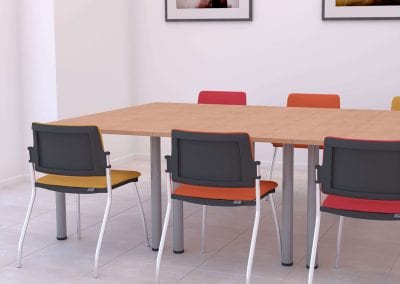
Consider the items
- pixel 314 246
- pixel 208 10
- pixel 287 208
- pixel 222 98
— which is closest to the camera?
pixel 314 246

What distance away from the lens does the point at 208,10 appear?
6773 millimetres

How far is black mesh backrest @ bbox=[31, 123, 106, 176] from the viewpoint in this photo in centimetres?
376

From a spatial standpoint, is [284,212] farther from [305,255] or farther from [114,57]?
[114,57]

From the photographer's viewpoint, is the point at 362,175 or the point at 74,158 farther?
the point at 74,158

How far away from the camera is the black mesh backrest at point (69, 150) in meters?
3.76

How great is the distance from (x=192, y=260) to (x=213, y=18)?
3271mm

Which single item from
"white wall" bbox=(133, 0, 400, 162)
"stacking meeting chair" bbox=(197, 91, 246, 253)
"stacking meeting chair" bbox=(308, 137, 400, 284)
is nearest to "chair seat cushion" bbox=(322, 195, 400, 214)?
"stacking meeting chair" bbox=(308, 137, 400, 284)

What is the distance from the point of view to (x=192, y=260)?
4066 millimetres

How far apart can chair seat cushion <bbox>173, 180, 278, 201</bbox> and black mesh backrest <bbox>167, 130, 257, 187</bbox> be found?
0.11 m

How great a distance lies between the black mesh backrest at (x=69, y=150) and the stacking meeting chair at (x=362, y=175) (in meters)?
1.17

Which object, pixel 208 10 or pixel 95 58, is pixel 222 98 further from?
pixel 95 58

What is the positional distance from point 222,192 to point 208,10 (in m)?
3.36

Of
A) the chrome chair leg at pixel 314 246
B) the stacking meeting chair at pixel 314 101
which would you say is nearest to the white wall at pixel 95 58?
the stacking meeting chair at pixel 314 101

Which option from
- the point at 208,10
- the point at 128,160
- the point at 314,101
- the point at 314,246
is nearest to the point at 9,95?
the point at 128,160
